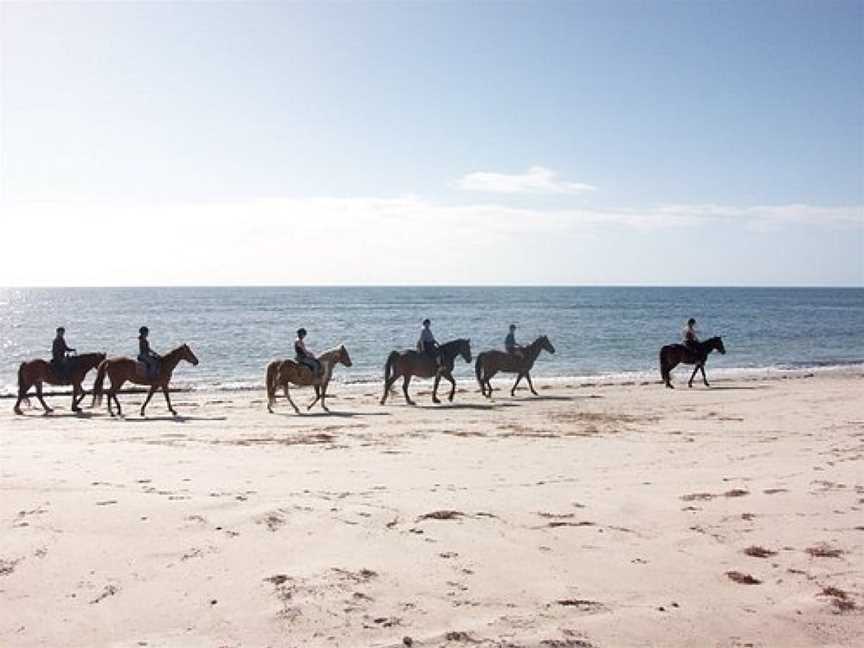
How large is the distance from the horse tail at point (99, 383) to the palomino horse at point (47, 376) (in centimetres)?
38

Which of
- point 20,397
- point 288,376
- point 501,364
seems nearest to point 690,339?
point 501,364

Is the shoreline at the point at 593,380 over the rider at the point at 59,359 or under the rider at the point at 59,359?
under

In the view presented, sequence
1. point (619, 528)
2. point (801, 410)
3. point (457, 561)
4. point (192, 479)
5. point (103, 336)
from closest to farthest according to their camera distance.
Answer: point (457, 561) → point (619, 528) → point (192, 479) → point (801, 410) → point (103, 336)

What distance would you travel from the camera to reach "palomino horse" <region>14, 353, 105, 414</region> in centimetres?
2025

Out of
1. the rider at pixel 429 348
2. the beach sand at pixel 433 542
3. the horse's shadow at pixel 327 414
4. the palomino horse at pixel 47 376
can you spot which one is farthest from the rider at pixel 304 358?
the palomino horse at pixel 47 376

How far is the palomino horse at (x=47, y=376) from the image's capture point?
20250mm

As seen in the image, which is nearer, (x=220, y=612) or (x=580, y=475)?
(x=220, y=612)

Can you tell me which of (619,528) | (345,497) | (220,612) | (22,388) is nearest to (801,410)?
(619,528)

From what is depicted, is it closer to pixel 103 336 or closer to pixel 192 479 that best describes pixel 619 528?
pixel 192 479

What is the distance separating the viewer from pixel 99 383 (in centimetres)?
2073

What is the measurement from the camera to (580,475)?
11.2 metres

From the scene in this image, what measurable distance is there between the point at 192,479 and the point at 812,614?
8018 millimetres

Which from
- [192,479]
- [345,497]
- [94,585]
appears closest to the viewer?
[94,585]

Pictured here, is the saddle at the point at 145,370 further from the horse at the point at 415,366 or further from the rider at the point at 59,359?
the horse at the point at 415,366
